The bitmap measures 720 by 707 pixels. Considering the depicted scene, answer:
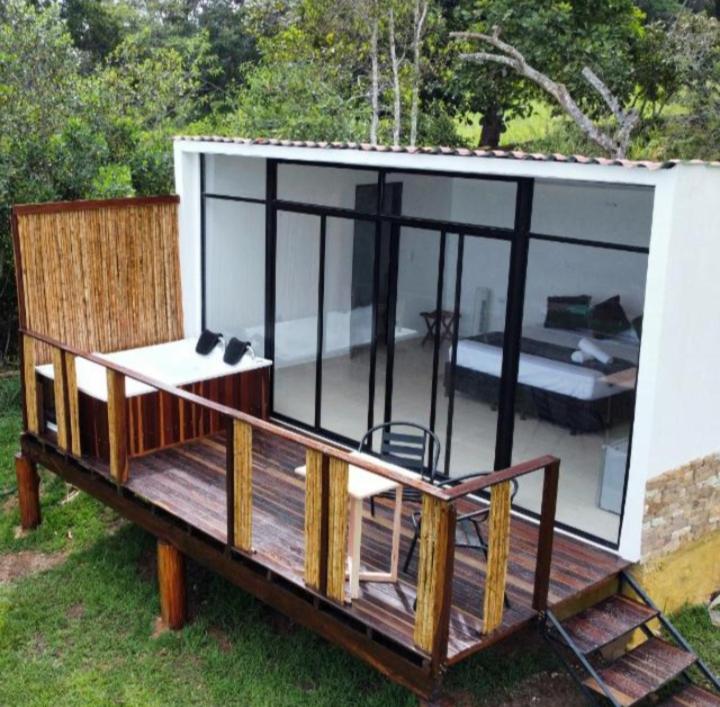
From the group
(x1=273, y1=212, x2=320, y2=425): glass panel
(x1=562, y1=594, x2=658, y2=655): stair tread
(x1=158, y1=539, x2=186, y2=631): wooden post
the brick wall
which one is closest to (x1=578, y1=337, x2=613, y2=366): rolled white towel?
the brick wall

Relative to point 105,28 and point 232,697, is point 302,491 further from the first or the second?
point 105,28

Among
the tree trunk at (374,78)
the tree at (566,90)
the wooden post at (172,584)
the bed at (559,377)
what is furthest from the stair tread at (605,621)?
the tree trunk at (374,78)

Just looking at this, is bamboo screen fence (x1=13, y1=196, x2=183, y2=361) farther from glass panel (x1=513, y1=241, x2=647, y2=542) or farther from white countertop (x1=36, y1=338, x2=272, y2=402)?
glass panel (x1=513, y1=241, x2=647, y2=542)

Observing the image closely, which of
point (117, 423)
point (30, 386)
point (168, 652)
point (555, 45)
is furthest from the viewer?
point (555, 45)

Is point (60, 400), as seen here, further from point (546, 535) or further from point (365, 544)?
point (546, 535)

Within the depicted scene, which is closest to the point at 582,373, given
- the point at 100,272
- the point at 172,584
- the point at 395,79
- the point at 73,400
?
the point at 172,584

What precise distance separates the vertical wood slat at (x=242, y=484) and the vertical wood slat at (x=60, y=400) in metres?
2.30

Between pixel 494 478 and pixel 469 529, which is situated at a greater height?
pixel 494 478

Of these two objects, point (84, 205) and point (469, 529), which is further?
point (84, 205)

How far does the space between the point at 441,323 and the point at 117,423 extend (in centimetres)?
269

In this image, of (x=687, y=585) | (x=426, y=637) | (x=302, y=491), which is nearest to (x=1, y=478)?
(x=302, y=491)

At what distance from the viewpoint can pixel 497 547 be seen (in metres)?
5.16

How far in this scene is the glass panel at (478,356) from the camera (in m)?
7.10

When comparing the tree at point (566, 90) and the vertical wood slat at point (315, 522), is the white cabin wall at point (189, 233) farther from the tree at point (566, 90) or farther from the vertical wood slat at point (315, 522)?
the tree at point (566, 90)
